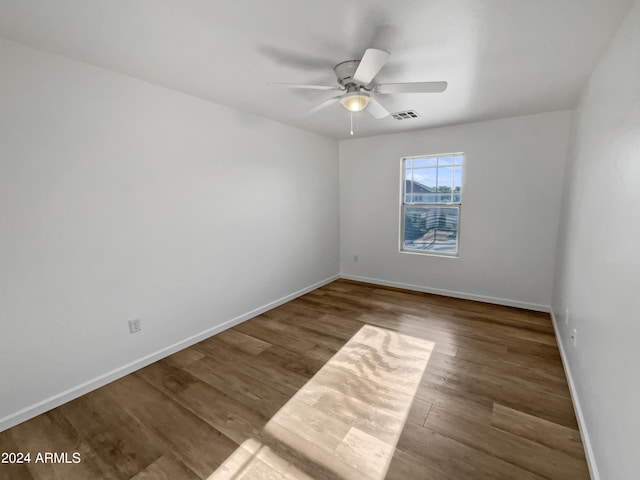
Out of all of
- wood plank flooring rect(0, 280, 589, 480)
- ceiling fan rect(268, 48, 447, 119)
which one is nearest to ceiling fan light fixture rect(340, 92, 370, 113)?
ceiling fan rect(268, 48, 447, 119)

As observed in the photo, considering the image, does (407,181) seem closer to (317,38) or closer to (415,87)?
(415,87)

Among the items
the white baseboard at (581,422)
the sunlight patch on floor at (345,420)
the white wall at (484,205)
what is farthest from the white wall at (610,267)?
the white wall at (484,205)

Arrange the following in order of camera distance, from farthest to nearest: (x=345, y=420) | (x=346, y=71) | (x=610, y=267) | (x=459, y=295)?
(x=459, y=295), (x=346, y=71), (x=345, y=420), (x=610, y=267)

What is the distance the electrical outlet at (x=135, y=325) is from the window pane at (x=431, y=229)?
11.7 ft

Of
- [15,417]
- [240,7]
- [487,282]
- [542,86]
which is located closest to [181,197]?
[240,7]

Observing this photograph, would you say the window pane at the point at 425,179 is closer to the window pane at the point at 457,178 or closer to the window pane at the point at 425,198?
the window pane at the point at 425,198

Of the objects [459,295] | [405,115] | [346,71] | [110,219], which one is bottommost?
[459,295]

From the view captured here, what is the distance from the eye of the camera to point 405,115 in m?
3.29

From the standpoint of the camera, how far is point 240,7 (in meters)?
1.44

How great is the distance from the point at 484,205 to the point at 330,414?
3.19m

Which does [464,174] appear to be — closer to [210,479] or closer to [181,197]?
[181,197]

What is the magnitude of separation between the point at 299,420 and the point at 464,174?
3497 mm

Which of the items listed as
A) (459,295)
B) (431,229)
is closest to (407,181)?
(431,229)

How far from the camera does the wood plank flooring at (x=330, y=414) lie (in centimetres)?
156
